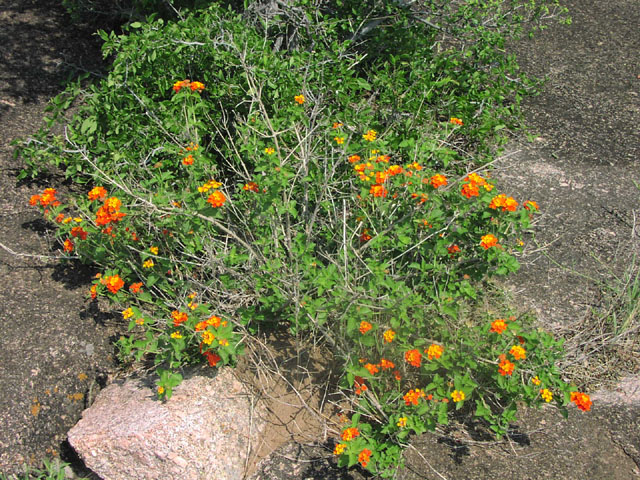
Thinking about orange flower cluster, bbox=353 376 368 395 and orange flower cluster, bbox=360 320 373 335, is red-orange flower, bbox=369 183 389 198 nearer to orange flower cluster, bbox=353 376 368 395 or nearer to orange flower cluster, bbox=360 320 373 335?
orange flower cluster, bbox=360 320 373 335

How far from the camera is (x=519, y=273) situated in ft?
10.4

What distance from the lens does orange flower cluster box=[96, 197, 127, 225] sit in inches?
96.9

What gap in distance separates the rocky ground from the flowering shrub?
181mm

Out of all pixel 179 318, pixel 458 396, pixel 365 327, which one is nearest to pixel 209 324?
pixel 179 318

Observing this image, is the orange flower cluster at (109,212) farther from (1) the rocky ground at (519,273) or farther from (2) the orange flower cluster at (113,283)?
(1) the rocky ground at (519,273)

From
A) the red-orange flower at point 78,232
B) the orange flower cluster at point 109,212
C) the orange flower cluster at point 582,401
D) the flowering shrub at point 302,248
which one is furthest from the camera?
the red-orange flower at point 78,232

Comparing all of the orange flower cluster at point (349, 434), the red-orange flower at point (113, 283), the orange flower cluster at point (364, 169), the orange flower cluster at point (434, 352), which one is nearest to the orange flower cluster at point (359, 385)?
the orange flower cluster at point (349, 434)

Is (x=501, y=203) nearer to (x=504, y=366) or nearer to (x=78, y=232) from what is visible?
(x=504, y=366)

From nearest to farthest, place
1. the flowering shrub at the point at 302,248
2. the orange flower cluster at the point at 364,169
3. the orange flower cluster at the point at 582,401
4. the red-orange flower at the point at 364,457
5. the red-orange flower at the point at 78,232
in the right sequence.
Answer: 1. the red-orange flower at the point at 364,457
2. the orange flower cluster at the point at 582,401
3. the flowering shrub at the point at 302,248
4. the orange flower cluster at the point at 364,169
5. the red-orange flower at the point at 78,232

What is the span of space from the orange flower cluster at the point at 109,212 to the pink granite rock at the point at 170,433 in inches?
27.9

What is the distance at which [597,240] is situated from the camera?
3348mm

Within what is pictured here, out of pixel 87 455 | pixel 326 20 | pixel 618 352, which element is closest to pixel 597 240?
pixel 618 352

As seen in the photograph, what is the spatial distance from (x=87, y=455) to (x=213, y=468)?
0.49 metres

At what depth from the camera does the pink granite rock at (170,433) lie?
2271mm
